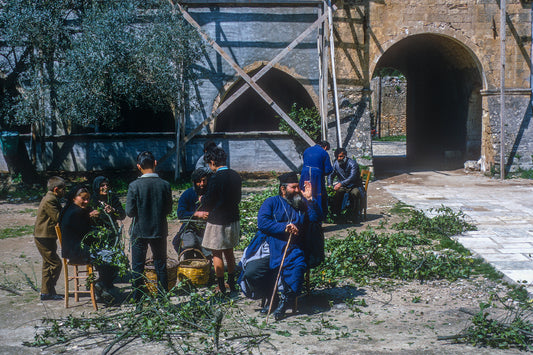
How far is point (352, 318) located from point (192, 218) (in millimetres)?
2443

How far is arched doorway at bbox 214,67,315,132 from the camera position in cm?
1698

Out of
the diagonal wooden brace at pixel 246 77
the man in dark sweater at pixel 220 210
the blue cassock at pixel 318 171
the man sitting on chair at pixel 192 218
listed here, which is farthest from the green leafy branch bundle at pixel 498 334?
the diagonal wooden brace at pixel 246 77

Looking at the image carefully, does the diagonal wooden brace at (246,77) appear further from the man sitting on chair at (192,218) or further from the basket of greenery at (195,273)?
the basket of greenery at (195,273)

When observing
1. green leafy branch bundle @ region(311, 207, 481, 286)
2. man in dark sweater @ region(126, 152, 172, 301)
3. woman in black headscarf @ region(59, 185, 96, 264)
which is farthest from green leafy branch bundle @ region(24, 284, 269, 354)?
green leafy branch bundle @ region(311, 207, 481, 286)

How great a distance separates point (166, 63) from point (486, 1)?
869cm

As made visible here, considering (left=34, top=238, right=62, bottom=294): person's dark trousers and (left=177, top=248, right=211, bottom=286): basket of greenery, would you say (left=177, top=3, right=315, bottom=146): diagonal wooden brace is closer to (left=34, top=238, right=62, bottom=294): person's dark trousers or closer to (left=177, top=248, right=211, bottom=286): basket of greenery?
(left=177, top=248, right=211, bottom=286): basket of greenery

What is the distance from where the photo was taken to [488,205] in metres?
10.9

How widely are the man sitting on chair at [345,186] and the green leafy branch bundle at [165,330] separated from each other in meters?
4.64

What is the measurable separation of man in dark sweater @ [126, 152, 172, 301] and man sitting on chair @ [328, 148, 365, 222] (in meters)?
4.66

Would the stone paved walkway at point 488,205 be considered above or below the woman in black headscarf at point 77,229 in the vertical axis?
below

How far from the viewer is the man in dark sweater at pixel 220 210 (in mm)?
5742

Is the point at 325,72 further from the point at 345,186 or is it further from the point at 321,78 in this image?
the point at 345,186

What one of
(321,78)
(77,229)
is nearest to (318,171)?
(77,229)

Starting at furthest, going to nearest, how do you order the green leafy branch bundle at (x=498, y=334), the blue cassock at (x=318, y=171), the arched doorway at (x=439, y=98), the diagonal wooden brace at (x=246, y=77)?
the arched doorway at (x=439, y=98), the diagonal wooden brace at (x=246, y=77), the blue cassock at (x=318, y=171), the green leafy branch bundle at (x=498, y=334)
